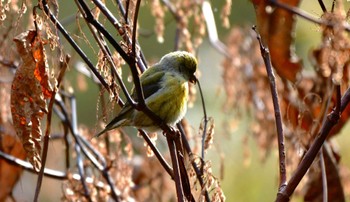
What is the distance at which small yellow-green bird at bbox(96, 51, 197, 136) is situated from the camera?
8.70 ft

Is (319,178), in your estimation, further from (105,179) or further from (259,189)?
(259,189)

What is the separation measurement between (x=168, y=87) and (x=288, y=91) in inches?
30.6

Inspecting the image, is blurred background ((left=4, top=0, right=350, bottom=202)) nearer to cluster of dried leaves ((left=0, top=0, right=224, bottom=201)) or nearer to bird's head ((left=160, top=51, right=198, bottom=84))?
cluster of dried leaves ((left=0, top=0, right=224, bottom=201))

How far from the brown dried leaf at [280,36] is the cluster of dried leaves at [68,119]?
0.29 metres

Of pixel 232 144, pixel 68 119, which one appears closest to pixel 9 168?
pixel 68 119

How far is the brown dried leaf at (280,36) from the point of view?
309cm

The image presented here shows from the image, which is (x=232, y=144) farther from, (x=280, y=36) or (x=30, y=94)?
(x=30, y=94)

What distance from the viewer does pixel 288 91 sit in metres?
3.39

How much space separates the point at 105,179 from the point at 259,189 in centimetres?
239

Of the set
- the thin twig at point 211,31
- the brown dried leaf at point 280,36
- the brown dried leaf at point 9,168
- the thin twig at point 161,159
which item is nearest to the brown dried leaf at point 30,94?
the thin twig at point 161,159

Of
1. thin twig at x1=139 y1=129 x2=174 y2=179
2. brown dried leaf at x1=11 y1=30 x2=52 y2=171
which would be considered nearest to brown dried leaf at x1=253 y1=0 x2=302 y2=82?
thin twig at x1=139 y1=129 x2=174 y2=179

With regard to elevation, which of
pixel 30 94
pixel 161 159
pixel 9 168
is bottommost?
pixel 161 159

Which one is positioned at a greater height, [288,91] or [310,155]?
[288,91]

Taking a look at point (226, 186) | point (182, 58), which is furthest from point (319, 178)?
point (226, 186)
